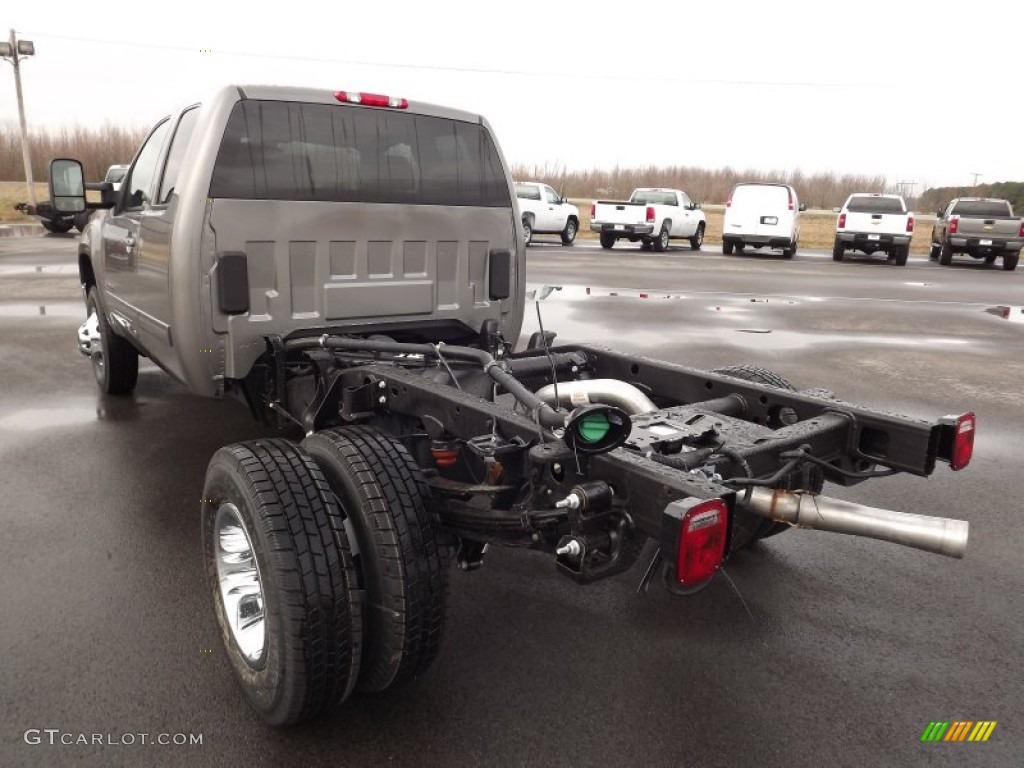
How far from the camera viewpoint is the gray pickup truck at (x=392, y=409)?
2.53m

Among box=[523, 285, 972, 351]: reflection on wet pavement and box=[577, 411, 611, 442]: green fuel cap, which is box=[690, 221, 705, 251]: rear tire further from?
box=[577, 411, 611, 442]: green fuel cap

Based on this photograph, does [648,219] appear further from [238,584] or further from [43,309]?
[238,584]

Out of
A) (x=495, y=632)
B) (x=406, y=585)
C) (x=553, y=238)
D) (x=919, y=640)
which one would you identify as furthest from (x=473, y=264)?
(x=553, y=238)

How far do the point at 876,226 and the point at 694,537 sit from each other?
78.0ft

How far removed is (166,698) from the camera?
2.88 meters

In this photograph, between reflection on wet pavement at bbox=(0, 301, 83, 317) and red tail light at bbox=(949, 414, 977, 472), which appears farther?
reflection on wet pavement at bbox=(0, 301, 83, 317)

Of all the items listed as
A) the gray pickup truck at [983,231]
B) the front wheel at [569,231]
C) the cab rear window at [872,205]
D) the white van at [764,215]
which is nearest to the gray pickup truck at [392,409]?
the white van at [764,215]

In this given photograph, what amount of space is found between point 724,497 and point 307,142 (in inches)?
116

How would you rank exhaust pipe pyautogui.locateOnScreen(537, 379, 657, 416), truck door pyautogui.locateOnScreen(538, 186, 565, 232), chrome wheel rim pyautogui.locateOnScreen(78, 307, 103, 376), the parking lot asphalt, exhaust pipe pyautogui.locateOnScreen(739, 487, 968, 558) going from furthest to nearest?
truck door pyautogui.locateOnScreen(538, 186, 565, 232) → chrome wheel rim pyautogui.locateOnScreen(78, 307, 103, 376) → exhaust pipe pyautogui.locateOnScreen(537, 379, 657, 416) → the parking lot asphalt → exhaust pipe pyautogui.locateOnScreen(739, 487, 968, 558)

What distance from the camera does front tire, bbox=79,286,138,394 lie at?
645 centimetres

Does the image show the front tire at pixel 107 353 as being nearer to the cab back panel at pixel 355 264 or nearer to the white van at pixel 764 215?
the cab back panel at pixel 355 264

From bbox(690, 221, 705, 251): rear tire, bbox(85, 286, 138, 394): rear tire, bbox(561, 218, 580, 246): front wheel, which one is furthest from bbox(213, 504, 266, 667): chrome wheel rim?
bbox(690, 221, 705, 251): rear tire

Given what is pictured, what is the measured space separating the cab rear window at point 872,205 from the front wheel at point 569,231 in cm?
824

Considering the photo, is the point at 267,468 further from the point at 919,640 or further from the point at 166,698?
the point at 919,640
